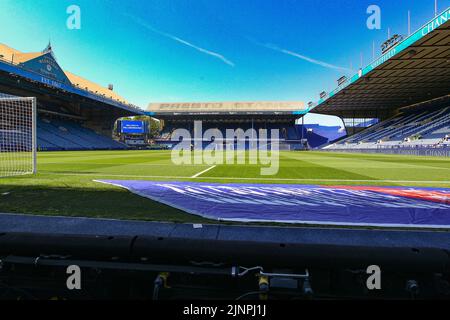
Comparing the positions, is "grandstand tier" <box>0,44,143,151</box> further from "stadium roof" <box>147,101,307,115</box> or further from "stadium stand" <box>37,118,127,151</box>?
"stadium roof" <box>147,101,307,115</box>

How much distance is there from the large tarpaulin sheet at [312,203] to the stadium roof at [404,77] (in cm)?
2335

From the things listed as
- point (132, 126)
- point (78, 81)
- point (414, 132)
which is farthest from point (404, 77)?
point (78, 81)

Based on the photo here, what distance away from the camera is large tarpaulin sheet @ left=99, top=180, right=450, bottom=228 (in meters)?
4.14

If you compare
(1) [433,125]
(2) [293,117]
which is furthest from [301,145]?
(1) [433,125]

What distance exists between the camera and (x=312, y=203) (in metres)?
5.31

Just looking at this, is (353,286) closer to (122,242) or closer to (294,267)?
(294,267)

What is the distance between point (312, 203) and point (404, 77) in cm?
4094

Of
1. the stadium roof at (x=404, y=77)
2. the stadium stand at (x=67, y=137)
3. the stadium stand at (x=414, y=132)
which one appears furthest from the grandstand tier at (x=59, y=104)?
the stadium stand at (x=414, y=132)

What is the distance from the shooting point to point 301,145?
242ft

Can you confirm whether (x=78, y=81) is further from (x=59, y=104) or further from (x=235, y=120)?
(x=235, y=120)

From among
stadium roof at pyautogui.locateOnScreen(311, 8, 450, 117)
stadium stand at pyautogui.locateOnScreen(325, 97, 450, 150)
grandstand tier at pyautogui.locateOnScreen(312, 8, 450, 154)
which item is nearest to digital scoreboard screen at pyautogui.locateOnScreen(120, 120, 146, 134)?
stadium roof at pyautogui.locateOnScreen(311, 8, 450, 117)

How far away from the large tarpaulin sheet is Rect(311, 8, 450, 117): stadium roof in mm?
23355

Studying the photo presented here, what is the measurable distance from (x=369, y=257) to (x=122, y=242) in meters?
2.24
